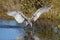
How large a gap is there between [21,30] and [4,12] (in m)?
2.34

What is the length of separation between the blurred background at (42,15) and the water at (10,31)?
1.42ft

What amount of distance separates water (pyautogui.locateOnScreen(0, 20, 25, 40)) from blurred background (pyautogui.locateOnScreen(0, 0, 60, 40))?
1.42ft

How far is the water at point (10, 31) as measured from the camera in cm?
746

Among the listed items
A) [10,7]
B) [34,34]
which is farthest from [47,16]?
[34,34]

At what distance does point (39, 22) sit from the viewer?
9.22 meters

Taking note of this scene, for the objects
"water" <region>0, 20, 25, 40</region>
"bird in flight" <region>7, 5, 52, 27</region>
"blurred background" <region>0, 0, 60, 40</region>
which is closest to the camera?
"water" <region>0, 20, 25, 40</region>

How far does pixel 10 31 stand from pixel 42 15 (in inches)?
87.2

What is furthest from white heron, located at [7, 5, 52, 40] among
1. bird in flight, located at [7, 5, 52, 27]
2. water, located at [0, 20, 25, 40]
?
water, located at [0, 20, 25, 40]

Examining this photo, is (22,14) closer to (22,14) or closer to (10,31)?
(22,14)

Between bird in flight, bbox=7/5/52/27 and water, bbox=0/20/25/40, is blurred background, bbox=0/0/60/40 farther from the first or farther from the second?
water, bbox=0/20/25/40

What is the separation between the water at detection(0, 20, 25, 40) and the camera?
24.5ft

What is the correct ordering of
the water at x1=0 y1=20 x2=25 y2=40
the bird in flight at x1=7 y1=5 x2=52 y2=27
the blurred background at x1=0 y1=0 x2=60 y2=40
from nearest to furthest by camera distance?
the water at x1=0 y1=20 x2=25 y2=40, the bird in flight at x1=7 y1=5 x2=52 y2=27, the blurred background at x1=0 y1=0 x2=60 y2=40

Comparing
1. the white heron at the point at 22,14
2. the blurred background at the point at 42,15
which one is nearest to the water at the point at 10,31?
the white heron at the point at 22,14

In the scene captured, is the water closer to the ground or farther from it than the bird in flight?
closer to the ground
